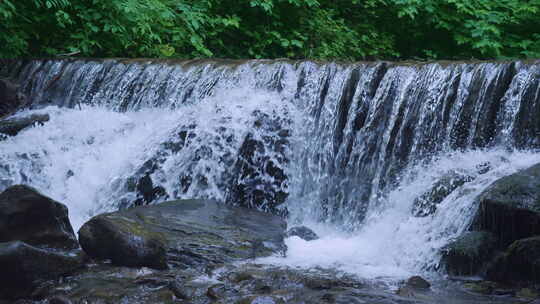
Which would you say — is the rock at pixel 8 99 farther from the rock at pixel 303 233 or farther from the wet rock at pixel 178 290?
the wet rock at pixel 178 290

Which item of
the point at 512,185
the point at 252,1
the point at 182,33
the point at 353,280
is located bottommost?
the point at 353,280

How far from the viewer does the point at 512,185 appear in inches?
183

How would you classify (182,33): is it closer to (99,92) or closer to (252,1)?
(252,1)

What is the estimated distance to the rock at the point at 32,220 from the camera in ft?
16.5

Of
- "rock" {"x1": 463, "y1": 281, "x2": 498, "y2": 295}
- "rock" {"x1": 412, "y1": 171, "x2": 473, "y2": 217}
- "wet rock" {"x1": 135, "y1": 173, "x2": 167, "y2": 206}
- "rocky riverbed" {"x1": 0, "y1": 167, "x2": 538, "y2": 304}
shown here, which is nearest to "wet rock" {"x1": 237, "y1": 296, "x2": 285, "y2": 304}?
"rocky riverbed" {"x1": 0, "y1": 167, "x2": 538, "y2": 304}

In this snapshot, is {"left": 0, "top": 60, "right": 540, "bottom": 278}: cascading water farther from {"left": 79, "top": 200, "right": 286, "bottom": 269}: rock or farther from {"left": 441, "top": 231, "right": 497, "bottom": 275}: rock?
{"left": 79, "top": 200, "right": 286, "bottom": 269}: rock

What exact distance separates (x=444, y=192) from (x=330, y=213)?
4.80 feet

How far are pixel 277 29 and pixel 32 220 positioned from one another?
7823 millimetres

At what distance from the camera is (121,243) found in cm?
471

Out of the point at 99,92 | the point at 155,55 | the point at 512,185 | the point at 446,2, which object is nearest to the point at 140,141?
the point at 99,92

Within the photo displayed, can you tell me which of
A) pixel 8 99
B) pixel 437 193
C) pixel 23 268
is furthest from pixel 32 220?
pixel 8 99

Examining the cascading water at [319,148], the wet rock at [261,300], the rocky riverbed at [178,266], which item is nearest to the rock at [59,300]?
the rocky riverbed at [178,266]

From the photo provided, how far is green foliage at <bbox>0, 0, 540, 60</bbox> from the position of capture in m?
9.91

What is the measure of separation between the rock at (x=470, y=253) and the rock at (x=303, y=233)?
1.46 meters
